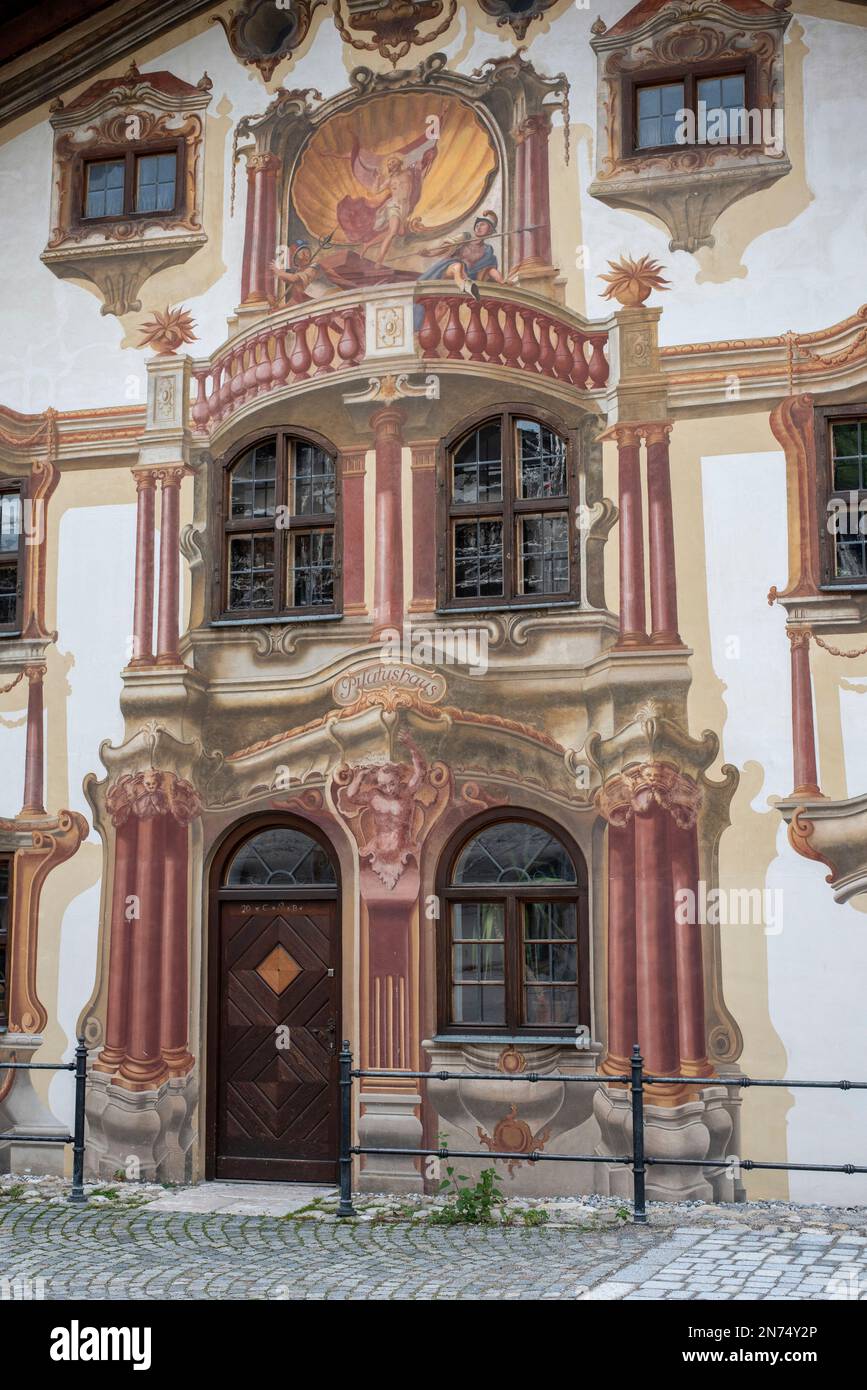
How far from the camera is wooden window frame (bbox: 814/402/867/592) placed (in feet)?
38.0

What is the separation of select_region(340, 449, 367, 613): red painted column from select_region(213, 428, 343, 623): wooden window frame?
0.04 m

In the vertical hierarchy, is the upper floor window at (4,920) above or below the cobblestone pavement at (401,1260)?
above

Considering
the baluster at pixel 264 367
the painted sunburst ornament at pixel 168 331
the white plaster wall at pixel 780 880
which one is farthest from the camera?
the painted sunburst ornament at pixel 168 331

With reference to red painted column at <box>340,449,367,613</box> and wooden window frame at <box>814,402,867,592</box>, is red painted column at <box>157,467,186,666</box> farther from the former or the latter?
wooden window frame at <box>814,402,867,592</box>

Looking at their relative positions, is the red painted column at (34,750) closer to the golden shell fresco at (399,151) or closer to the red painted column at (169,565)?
the red painted column at (169,565)

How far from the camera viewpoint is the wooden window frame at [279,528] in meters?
12.6

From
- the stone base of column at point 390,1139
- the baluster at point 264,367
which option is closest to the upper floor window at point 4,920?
the stone base of column at point 390,1139

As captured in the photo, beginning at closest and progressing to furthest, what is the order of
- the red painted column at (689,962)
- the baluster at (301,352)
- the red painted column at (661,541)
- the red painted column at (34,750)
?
the red painted column at (689,962)
the red painted column at (661,541)
the baluster at (301,352)
the red painted column at (34,750)

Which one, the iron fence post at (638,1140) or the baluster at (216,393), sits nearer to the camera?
the iron fence post at (638,1140)

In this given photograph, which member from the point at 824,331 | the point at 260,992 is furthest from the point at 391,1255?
the point at 824,331

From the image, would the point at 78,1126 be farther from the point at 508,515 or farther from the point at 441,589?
the point at 508,515

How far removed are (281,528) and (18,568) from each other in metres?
2.39

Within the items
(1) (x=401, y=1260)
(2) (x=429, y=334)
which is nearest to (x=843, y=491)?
(2) (x=429, y=334)

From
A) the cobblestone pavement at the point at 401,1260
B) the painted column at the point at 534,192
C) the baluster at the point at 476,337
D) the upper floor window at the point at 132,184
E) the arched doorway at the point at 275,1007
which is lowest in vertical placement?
the cobblestone pavement at the point at 401,1260
